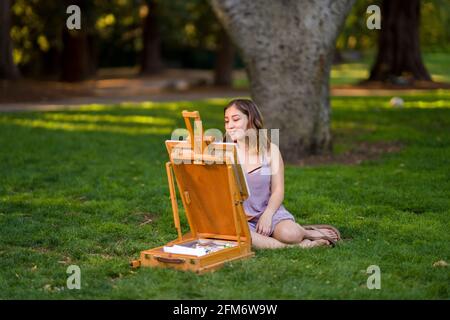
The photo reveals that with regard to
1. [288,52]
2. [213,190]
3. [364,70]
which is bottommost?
[364,70]

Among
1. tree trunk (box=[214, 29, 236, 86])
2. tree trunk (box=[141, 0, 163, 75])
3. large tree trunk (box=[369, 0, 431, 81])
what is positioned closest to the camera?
large tree trunk (box=[369, 0, 431, 81])

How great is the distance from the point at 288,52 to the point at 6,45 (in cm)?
1435

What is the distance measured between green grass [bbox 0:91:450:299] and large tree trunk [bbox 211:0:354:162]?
3.01ft

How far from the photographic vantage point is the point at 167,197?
343 inches

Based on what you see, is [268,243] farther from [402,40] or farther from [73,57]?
[73,57]

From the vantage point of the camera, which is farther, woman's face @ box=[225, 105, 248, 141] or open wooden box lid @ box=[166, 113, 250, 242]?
woman's face @ box=[225, 105, 248, 141]

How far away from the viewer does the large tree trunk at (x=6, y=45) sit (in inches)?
882

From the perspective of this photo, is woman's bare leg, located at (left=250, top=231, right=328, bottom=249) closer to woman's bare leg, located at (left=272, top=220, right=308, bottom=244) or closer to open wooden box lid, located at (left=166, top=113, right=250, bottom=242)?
woman's bare leg, located at (left=272, top=220, right=308, bottom=244)

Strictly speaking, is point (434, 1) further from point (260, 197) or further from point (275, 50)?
point (260, 197)

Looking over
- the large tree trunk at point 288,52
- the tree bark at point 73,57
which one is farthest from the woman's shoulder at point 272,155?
the tree bark at point 73,57

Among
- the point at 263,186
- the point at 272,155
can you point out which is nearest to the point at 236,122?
the point at 272,155

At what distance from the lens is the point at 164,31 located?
1545 inches

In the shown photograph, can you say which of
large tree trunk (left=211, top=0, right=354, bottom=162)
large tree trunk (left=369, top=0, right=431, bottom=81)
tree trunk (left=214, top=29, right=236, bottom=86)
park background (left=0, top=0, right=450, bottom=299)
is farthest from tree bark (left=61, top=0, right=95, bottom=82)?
large tree trunk (left=211, top=0, right=354, bottom=162)

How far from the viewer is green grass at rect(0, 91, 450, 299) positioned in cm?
528
